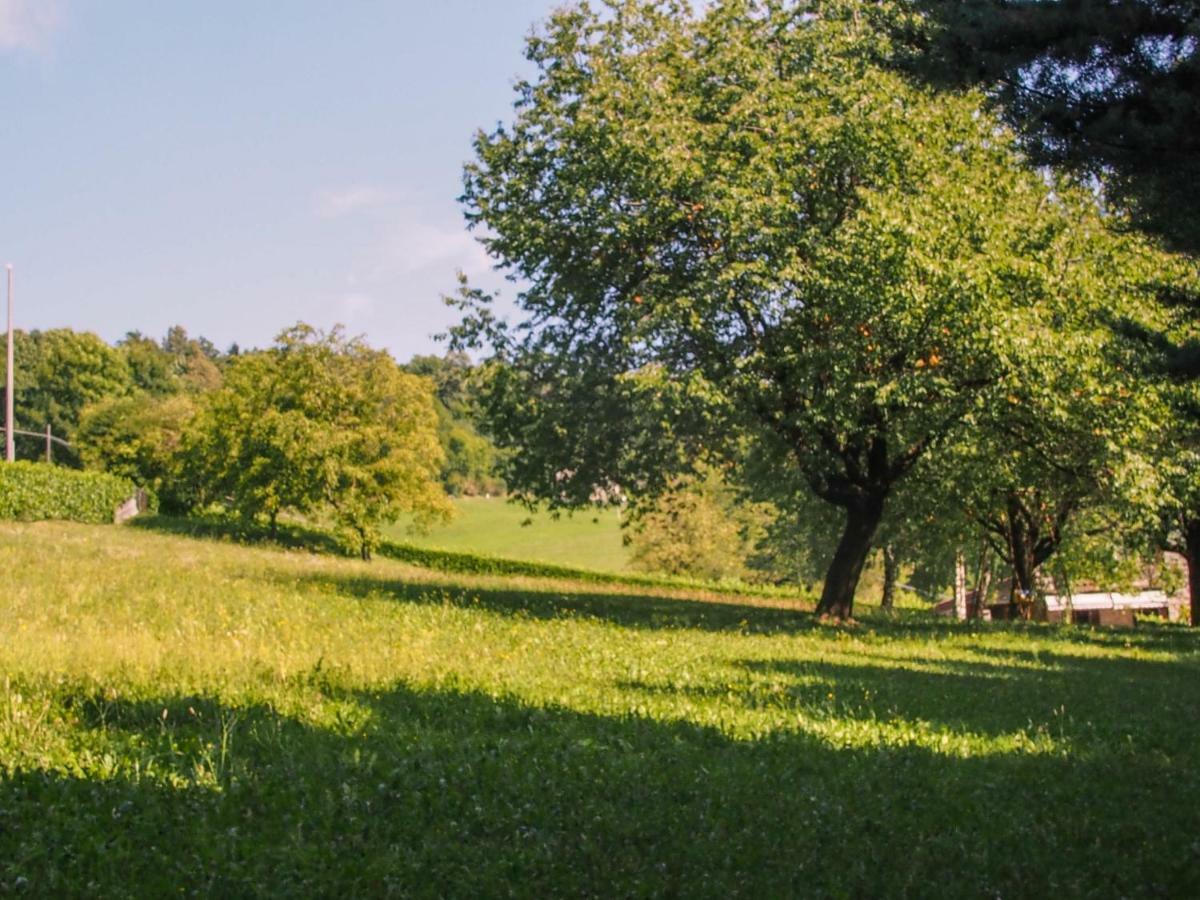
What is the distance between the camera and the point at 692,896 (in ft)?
20.1

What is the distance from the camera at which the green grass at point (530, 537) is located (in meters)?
101

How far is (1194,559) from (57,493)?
53.4m

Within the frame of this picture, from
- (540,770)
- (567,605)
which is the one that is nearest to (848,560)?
(567,605)

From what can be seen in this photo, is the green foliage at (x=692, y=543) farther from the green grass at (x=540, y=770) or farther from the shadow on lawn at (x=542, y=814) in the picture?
the shadow on lawn at (x=542, y=814)

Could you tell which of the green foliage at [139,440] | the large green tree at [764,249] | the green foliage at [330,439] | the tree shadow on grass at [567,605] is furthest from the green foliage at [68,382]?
the large green tree at [764,249]

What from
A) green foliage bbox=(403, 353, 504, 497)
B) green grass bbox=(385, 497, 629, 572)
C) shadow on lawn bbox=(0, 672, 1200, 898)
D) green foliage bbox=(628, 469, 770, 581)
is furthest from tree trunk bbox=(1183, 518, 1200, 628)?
green foliage bbox=(403, 353, 504, 497)

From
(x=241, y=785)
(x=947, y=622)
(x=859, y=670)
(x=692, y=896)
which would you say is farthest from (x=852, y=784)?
(x=947, y=622)

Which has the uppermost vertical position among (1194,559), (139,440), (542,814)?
(139,440)

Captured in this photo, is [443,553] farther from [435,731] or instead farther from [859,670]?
[435,731]

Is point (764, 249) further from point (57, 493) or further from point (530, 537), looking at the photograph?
point (530, 537)

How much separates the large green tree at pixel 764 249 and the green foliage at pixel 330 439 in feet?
93.5

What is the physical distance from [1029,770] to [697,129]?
15.8 meters

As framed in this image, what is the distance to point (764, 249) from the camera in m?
22.1

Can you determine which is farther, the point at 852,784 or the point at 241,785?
the point at 852,784
